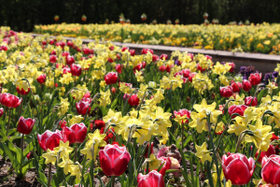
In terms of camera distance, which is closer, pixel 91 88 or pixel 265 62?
pixel 91 88

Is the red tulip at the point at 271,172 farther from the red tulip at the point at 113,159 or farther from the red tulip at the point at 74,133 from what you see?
the red tulip at the point at 74,133

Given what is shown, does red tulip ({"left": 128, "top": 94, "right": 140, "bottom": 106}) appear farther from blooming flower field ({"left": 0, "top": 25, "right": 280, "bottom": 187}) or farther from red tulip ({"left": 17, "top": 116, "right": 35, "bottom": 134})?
red tulip ({"left": 17, "top": 116, "right": 35, "bottom": 134})

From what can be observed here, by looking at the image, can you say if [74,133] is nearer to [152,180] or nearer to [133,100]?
[152,180]

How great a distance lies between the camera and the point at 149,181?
1.15 m

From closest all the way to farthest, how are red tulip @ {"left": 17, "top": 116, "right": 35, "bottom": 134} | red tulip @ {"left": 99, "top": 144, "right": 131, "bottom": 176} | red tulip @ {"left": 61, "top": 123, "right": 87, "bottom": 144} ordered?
1. red tulip @ {"left": 99, "top": 144, "right": 131, "bottom": 176}
2. red tulip @ {"left": 61, "top": 123, "right": 87, "bottom": 144}
3. red tulip @ {"left": 17, "top": 116, "right": 35, "bottom": 134}

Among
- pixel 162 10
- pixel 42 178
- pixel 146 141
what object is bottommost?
pixel 42 178

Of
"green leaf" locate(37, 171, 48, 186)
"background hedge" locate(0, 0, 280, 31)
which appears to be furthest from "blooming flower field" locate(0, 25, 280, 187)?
"background hedge" locate(0, 0, 280, 31)

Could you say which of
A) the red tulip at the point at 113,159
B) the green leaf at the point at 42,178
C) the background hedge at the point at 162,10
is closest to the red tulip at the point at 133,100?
the green leaf at the point at 42,178

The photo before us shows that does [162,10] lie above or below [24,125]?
above

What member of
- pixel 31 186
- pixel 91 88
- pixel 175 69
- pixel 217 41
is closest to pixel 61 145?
pixel 31 186

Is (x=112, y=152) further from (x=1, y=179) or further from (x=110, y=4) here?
(x=110, y=4)

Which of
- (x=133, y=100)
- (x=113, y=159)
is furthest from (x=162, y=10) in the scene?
(x=113, y=159)

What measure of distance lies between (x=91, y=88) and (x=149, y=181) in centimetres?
250

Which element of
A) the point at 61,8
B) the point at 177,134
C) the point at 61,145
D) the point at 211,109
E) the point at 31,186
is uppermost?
the point at 61,8
